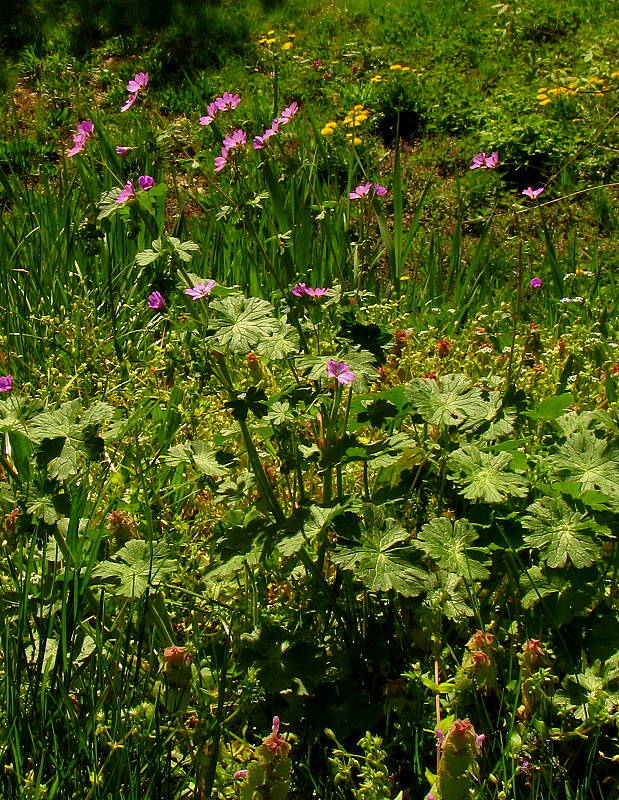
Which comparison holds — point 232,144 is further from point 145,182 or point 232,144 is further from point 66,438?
point 66,438

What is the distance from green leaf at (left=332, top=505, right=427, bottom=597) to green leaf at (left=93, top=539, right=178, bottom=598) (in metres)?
0.28

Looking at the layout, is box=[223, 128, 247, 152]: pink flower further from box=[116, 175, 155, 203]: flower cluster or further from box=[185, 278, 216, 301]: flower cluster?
box=[185, 278, 216, 301]: flower cluster

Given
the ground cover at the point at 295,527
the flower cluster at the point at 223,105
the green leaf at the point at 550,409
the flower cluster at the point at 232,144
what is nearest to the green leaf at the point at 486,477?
the ground cover at the point at 295,527

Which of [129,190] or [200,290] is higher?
[129,190]

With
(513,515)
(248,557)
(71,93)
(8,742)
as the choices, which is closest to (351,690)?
(248,557)

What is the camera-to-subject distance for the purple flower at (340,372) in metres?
1.42

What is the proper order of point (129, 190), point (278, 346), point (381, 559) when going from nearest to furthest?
point (381, 559) → point (278, 346) → point (129, 190)

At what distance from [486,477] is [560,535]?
0.48 ft

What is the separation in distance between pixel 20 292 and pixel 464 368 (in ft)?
4.32

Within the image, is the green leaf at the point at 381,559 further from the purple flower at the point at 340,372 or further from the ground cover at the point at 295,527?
the purple flower at the point at 340,372

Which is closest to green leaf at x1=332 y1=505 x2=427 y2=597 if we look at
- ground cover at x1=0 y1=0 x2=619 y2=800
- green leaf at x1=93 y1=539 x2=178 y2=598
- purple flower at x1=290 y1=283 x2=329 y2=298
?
ground cover at x1=0 y1=0 x2=619 y2=800

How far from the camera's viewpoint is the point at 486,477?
4.77ft

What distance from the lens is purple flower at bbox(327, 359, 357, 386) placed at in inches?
55.8

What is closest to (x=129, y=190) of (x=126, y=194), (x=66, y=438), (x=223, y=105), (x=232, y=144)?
(x=126, y=194)
